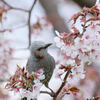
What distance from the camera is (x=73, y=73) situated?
2.03 m

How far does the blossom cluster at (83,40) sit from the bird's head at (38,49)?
0.34m

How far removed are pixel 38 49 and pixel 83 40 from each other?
0.67 metres

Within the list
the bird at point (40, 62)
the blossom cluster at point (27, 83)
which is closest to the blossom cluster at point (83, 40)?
the blossom cluster at point (27, 83)

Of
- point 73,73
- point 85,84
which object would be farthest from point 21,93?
point 85,84

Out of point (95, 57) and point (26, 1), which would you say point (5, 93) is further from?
point (95, 57)

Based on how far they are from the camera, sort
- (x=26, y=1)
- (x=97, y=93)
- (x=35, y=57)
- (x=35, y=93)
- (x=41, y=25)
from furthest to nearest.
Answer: (x=26, y=1) < (x=97, y=93) < (x=41, y=25) < (x=35, y=57) < (x=35, y=93)

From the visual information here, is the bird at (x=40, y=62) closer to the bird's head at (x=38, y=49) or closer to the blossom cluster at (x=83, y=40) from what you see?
the bird's head at (x=38, y=49)

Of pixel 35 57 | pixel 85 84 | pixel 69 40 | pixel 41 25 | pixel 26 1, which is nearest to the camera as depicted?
pixel 69 40

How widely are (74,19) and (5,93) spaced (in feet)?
14.5

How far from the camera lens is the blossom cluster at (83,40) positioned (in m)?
1.81

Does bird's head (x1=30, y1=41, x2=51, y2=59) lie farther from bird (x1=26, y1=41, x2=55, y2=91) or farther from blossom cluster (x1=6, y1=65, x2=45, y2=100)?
blossom cluster (x1=6, y1=65, x2=45, y2=100)

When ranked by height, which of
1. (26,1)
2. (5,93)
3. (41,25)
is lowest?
(5,93)

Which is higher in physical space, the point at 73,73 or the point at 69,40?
the point at 69,40

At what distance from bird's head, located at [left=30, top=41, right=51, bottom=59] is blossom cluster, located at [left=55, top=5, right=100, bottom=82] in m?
0.34
